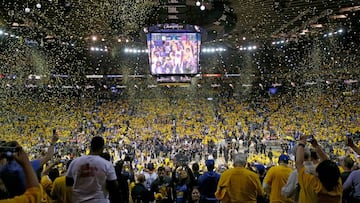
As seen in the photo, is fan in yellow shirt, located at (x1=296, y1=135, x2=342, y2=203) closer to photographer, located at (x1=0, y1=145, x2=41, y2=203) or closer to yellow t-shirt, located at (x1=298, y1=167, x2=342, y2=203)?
yellow t-shirt, located at (x1=298, y1=167, x2=342, y2=203)

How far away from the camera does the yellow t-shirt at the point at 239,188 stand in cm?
385

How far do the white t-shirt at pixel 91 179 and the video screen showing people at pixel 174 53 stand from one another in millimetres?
11999

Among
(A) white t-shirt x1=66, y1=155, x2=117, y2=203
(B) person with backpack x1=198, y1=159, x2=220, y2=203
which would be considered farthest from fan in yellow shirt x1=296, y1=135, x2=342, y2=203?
(A) white t-shirt x1=66, y1=155, x2=117, y2=203

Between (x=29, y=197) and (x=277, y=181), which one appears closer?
(x=29, y=197)

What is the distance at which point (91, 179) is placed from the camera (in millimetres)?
3389

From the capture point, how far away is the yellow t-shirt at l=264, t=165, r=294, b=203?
4.25m

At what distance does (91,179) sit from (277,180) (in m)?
2.05

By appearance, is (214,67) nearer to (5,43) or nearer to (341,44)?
(341,44)

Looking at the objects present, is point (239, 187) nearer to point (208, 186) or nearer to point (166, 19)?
point (208, 186)

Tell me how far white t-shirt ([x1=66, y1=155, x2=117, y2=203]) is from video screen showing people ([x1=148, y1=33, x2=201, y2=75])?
39.4ft

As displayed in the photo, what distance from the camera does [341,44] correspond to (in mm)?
28906

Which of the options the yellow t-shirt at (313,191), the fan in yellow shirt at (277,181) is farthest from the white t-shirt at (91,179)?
the fan in yellow shirt at (277,181)

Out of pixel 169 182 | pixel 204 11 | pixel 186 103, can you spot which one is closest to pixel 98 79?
pixel 186 103

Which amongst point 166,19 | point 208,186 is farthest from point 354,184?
point 166,19
